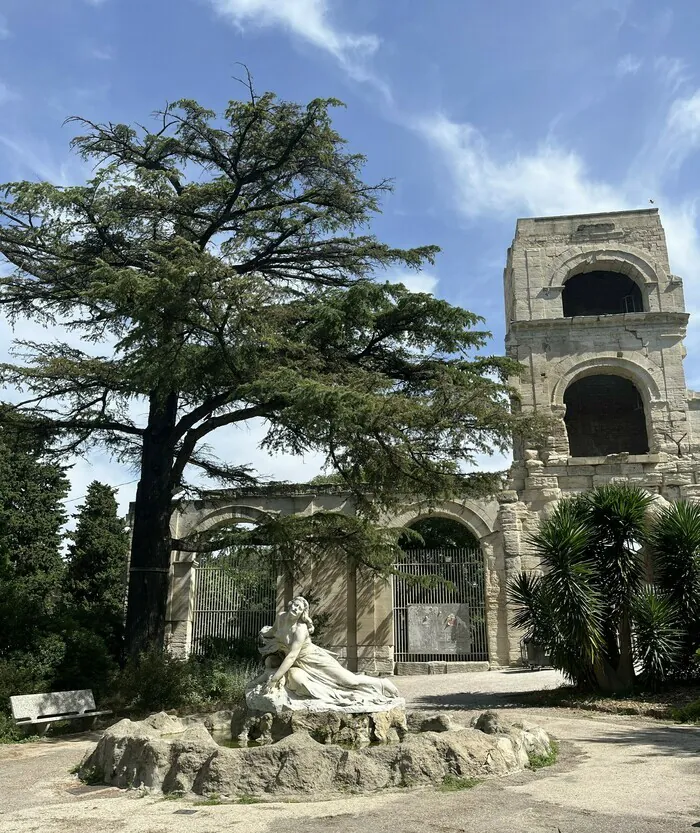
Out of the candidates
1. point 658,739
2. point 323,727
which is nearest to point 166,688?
point 323,727

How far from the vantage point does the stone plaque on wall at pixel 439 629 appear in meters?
17.9

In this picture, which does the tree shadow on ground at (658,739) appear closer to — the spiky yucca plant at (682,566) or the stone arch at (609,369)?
the spiky yucca plant at (682,566)

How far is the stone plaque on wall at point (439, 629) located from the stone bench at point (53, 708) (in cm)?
953

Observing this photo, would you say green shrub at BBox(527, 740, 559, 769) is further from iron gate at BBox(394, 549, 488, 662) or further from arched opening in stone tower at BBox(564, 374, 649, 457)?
arched opening in stone tower at BBox(564, 374, 649, 457)

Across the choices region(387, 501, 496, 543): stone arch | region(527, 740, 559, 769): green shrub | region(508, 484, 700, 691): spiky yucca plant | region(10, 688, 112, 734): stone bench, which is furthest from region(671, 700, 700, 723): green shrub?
region(387, 501, 496, 543): stone arch

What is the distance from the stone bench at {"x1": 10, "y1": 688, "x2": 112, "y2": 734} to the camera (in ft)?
29.7

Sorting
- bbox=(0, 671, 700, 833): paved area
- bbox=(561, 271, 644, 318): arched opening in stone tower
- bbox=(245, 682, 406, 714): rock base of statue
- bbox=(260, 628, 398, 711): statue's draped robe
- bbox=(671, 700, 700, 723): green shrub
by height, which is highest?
bbox=(561, 271, 644, 318): arched opening in stone tower

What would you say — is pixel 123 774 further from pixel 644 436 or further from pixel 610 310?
pixel 610 310

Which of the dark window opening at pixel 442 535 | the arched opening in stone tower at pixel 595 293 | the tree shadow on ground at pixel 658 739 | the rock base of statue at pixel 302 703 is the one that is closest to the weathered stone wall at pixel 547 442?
the arched opening in stone tower at pixel 595 293

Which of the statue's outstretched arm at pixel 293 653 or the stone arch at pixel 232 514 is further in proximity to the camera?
the stone arch at pixel 232 514

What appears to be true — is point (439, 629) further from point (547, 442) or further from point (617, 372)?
point (617, 372)

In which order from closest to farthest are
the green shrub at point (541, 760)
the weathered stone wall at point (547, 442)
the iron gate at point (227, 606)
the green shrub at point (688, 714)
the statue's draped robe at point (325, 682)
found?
the green shrub at point (541, 760) → the statue's draped robe at point (325, 682) → the green shrub at point (688, 714) → the weathered stone wall at point (547, 442) → the iron gate at point (227, 606)

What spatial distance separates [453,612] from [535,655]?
2.16m

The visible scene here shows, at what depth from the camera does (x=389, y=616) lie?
712 inches
